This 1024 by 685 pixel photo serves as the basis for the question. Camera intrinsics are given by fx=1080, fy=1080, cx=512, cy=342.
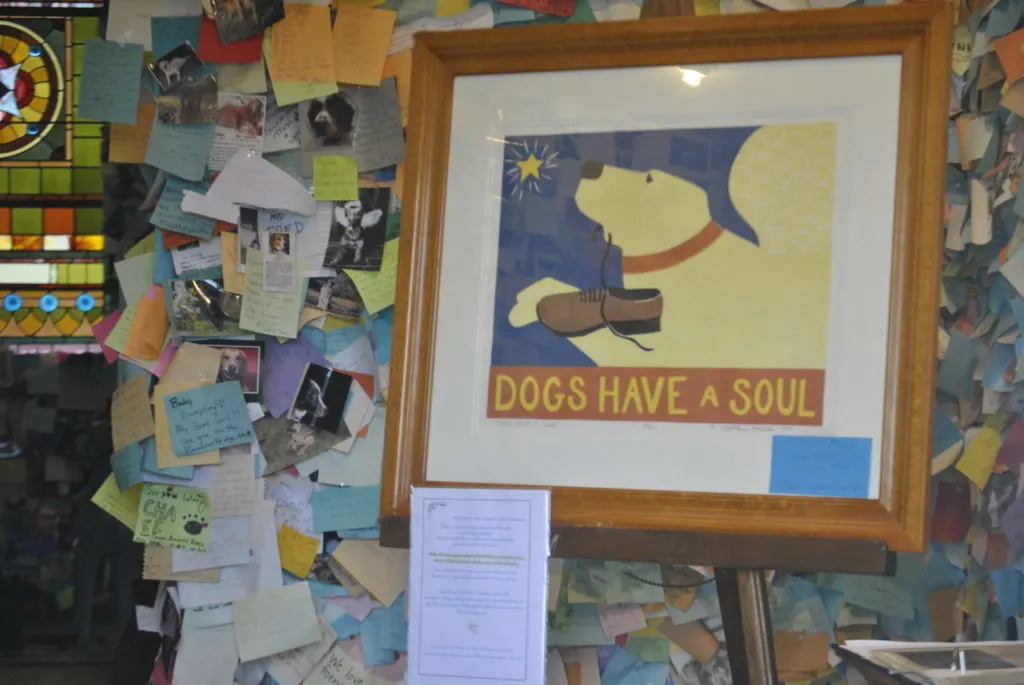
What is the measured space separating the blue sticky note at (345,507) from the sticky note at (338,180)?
1.29 feet

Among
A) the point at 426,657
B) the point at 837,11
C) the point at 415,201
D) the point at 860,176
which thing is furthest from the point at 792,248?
the point at 426,657

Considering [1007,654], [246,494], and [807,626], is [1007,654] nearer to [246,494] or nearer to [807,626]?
[807,626]

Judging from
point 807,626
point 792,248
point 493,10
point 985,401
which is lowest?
point 807,626

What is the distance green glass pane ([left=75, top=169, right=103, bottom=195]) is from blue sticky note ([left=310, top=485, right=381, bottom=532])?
3.39 ft

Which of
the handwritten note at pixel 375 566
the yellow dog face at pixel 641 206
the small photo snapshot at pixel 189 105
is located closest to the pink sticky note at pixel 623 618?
the handwritten note at pixel 375 566

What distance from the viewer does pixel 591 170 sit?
99cm

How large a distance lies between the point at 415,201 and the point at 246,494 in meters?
0.63

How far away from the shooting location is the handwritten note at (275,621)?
4.82 feet

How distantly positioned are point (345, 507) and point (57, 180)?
112 cm

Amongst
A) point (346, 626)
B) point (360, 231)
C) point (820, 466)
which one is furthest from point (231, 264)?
point (820, 466)

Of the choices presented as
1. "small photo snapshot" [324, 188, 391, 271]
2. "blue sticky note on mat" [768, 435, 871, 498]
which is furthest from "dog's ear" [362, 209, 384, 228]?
"blue sticky note on mat" [768, 435, 871, 498]

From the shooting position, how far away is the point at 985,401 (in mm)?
1309

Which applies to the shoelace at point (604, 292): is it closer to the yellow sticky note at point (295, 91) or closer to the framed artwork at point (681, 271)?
the framed artwork at point (681, 271)

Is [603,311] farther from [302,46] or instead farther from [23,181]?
[23,181]
